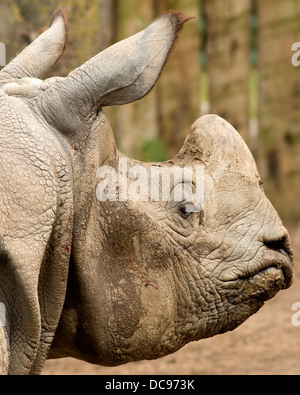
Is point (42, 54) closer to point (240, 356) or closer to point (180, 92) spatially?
point (240, 356)

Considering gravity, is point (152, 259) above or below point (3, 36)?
below

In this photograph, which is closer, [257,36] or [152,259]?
[152,259]

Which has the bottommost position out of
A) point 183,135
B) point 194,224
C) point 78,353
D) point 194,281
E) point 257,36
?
point 78,353

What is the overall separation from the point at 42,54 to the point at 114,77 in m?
0.59

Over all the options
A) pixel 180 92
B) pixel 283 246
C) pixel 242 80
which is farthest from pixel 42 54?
pixel 180 92

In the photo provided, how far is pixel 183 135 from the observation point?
9.14 m

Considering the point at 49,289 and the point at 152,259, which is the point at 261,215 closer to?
the point at 152,259

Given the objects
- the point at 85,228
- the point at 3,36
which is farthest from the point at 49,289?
the point at 3,36

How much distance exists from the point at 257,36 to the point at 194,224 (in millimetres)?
5884

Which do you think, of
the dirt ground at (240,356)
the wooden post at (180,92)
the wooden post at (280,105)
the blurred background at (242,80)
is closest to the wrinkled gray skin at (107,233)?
the dirt ground at (240,356)

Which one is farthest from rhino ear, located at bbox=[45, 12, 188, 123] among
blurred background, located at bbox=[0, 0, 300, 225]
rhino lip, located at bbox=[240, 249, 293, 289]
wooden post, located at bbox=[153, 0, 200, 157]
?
wooden post, located at bbox=[153, 0, 200, 157]

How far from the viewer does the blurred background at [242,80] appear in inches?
339

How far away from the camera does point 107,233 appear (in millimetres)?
2916

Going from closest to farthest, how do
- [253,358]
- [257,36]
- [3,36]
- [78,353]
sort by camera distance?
[78,353]
[3,36]
[253,358]
[257,36]
